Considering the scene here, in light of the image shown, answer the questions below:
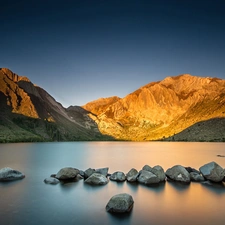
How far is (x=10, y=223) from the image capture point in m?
16.0

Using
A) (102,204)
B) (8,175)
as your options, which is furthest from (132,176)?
(8,175)

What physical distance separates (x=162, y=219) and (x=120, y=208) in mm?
3480

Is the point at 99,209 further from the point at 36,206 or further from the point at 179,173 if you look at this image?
the point at 179,173

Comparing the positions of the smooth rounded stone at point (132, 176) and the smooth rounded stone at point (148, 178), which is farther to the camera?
the smooth rounded stone at point (132, 176)

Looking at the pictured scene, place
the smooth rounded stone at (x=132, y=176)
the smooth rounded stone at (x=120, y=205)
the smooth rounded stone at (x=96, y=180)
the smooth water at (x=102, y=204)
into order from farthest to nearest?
1. the smooth rounded stone at (x=132, y=176)
2. the smooth rounded stone at (x=96, y=180)
3. the smooth rounded stone at (x=120, y=205)
4. the smooth water at (x=102, y=204)

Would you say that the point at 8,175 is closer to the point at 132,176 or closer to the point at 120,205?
the point at 132,176

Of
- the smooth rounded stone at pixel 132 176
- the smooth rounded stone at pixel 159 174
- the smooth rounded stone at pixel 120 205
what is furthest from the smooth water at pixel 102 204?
the smooth rounded stone at pixel 132 176

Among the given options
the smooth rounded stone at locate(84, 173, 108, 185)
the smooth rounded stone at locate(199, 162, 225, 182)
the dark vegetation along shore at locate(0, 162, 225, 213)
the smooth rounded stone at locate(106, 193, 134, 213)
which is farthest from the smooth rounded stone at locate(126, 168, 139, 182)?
the smooth rounded stone at locate(106, 193, 134, 213)

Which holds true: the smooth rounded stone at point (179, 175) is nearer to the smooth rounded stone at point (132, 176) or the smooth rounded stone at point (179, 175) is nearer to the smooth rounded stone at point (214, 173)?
the smooth rounded stone at point (214, 173)

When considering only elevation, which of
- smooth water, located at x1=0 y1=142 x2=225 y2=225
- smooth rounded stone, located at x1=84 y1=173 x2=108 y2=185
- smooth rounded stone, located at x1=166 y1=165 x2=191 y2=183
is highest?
smooth rounded stone, located at x1=166 y1=165 x2=191 y2=183

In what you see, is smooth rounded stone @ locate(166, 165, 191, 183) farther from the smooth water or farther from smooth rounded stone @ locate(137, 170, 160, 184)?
smooth rounded stone @ locate(137, 170, 160, 184)

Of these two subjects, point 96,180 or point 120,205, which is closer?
point 120,205

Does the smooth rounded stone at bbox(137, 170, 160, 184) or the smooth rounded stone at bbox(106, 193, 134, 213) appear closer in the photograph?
the smooth rounded stone at bbox(106, 193, 134, 213)

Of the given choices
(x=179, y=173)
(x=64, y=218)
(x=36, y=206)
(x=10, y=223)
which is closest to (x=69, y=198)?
(x=36, y=206)
